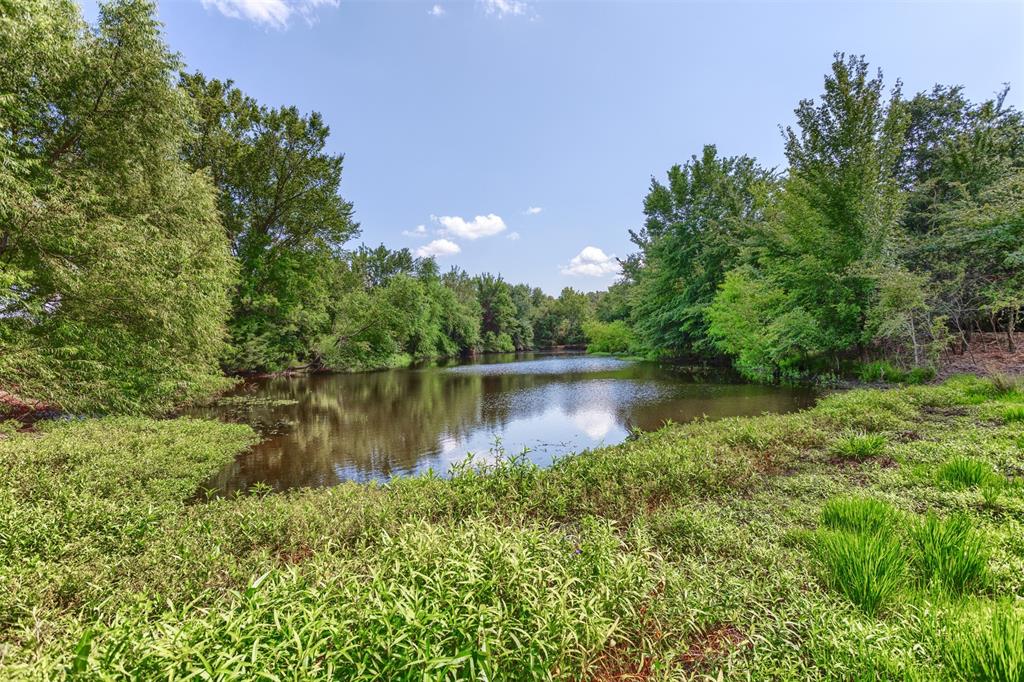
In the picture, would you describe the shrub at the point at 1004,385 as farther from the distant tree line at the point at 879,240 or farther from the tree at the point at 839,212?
the tree at the point at 839,212

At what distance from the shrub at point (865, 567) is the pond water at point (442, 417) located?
130 inches

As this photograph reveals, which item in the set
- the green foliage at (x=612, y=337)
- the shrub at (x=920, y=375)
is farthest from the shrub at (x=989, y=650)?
the green foliage at (x=612, y=337)

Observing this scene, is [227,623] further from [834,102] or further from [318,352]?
[318,352]

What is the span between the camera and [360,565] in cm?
277

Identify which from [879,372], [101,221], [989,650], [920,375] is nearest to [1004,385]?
[920,375]

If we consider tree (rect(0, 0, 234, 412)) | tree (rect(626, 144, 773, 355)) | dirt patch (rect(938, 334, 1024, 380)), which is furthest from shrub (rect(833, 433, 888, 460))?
tree (rect(626, 144, 773, 355))

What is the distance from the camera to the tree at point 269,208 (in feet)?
68.9

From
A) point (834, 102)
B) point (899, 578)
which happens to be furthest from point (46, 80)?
point (834, 102)

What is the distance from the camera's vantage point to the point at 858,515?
3.41 meters

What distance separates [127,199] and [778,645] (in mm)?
16080

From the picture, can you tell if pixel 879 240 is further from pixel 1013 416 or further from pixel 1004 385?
pixel 1013 416

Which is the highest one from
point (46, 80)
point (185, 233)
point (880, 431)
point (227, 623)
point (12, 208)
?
point (46, 80)

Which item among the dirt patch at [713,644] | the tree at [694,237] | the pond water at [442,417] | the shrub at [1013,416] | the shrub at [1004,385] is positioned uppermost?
the tree at [694,237]

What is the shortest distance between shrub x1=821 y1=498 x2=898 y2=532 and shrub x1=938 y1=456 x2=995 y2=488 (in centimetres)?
148
